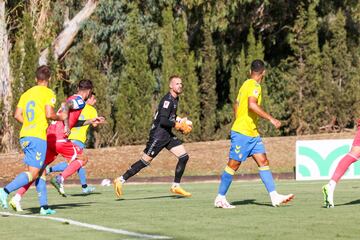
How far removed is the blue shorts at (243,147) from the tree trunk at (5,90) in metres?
22.1

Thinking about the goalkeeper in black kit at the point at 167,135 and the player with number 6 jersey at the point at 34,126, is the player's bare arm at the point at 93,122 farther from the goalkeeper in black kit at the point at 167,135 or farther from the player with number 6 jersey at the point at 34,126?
the player with number 6 jersey at the point at 34,126

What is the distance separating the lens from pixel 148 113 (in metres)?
36.9

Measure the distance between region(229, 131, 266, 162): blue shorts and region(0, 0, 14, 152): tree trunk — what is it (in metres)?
22.1

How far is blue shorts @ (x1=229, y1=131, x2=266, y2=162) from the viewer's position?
14422 millimetres

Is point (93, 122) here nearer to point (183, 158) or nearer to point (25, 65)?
point (183, 158)

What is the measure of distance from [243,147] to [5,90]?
2289cm

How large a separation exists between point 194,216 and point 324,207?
2.15 metres

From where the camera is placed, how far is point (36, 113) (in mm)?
13781

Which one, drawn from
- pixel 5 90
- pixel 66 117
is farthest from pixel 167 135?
pixel 5 90

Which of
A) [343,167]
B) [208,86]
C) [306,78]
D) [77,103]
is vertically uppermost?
[306,78]

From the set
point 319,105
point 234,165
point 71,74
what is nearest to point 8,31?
point 71,74

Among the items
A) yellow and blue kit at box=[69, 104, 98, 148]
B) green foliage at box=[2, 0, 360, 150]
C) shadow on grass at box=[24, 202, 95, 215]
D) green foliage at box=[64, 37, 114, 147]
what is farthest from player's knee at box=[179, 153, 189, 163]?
green foliage at box=[64, 37, 114, 147]

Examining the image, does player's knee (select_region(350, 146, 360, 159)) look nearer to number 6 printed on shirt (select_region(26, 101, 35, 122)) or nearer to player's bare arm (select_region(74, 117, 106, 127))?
number 6 printed on shirt (select_region(26, 101, 35, 122))

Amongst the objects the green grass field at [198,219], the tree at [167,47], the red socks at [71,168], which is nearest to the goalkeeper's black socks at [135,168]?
the green grass field at [198,219]
